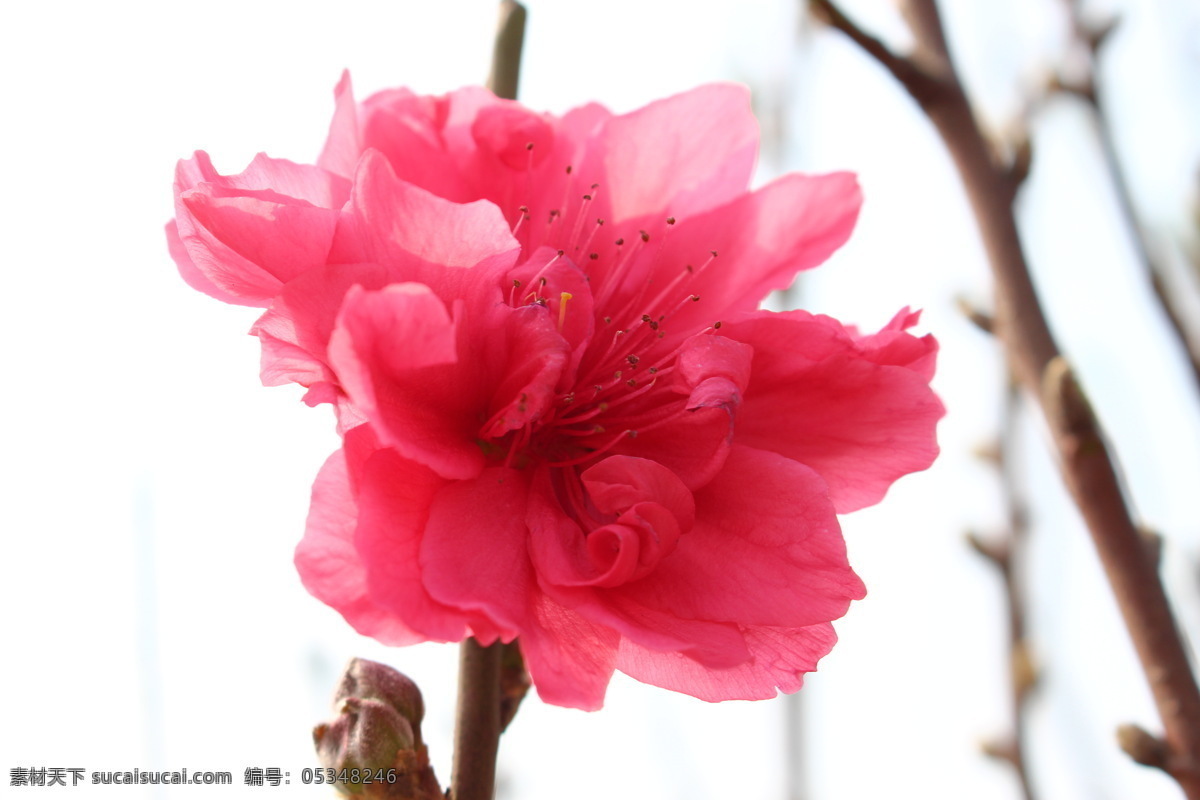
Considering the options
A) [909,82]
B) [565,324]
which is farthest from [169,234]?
[909,82]

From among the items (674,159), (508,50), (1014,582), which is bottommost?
(1014,582)

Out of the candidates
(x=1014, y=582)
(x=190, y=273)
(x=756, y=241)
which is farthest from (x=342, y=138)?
(x=1014, y=582)

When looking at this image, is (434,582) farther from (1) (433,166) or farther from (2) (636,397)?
(1) (433,166)

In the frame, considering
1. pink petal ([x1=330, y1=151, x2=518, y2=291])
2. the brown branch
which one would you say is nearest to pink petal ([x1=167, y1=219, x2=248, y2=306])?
pink petal ([x1=330, y1=151, x2=518, y2=291])

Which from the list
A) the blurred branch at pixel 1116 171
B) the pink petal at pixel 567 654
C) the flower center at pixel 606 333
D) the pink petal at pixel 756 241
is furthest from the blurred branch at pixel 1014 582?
the pink petal at pixel 567 654

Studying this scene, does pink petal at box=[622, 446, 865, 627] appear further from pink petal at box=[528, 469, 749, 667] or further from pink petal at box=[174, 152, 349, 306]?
pink petal at box=[174, 152, 349, 306]

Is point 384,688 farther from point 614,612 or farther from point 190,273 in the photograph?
point 190,273

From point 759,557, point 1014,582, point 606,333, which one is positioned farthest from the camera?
point 1014,582

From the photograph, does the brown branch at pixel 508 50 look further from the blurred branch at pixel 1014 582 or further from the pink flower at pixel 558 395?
the blurred branch at pixel 1014 582
